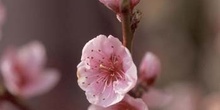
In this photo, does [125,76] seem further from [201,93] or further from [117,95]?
[201,93]

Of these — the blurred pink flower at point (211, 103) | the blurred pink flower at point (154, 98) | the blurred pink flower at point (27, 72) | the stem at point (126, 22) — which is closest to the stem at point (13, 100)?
the blurred pink flower at point (27, 72)

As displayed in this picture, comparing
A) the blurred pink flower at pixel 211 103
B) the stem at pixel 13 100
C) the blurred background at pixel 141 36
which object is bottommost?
the blurred background at pixel 141 36

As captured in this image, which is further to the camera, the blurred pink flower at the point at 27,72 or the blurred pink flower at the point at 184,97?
the blurred pink flower at the point at 184,97

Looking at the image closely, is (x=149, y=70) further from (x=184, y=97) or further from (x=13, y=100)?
(x=184, y=97)

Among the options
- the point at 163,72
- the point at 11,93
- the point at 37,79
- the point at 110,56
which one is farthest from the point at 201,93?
the point at 110,56

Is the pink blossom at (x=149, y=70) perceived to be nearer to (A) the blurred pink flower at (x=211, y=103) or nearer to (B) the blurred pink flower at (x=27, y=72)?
(B) the blurred pink flower at (x=27, y=72)

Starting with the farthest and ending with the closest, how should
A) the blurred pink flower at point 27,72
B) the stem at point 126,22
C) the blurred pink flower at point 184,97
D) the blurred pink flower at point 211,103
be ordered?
the blurred pink flower at point 184,97, the blurred pink flower at point 211,103, the blurred pink flower at point 27,72, the stem at point 126,22

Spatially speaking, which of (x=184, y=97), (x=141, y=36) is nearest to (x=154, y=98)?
(x=184, y=97)
